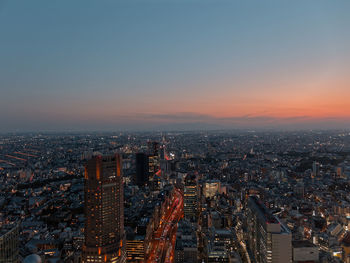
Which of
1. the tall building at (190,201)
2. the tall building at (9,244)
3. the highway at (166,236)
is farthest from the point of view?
the tall building at (190,201)

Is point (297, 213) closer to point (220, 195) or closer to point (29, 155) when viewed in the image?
point (220, 195)

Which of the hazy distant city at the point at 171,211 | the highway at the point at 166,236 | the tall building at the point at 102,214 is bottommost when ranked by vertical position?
the highway at the point at 166,236

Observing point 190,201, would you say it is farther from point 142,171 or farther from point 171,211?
point 142,171

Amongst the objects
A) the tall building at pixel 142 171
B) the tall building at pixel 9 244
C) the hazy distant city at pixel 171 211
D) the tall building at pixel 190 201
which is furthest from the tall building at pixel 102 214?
the tall building at pixel 142 171

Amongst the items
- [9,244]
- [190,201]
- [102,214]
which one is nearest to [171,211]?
[190,201]

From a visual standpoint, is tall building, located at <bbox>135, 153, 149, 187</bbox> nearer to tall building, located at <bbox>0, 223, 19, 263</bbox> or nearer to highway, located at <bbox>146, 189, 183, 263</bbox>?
highway, located at <bbox>146, 189, 183, 263</bbox>

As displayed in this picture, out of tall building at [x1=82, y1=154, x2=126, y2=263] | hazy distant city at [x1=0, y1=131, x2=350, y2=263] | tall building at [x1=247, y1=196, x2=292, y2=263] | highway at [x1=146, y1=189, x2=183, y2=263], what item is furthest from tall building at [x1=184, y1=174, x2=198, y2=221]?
tall building at [x1=82, y1=154, x2=126, y2=263]

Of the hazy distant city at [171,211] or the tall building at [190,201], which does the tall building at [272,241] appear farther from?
the tall building at [190,201]
